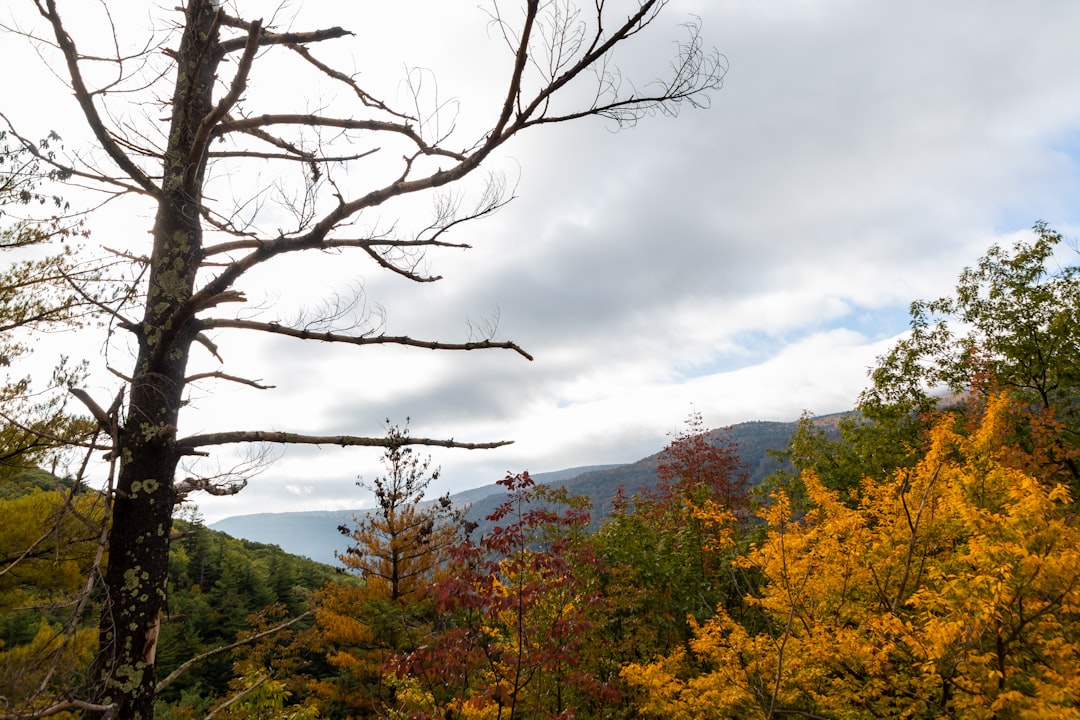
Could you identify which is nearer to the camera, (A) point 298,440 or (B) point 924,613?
(A) point 298,440

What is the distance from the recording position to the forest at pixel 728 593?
4863 mm

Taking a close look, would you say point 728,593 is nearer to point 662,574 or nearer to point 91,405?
point 662,574

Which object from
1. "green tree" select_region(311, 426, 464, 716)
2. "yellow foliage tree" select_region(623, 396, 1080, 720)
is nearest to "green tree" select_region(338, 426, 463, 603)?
"green tree" select_region(311, 426, 464, 716)

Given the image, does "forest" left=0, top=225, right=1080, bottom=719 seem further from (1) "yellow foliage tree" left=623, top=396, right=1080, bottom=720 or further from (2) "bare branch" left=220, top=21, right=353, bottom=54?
(2) "bare branch" left=220, top=21, right=353, bottom=54

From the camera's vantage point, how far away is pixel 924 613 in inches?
220

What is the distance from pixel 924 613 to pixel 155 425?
22.1 feet

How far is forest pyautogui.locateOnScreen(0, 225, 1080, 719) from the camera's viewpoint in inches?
191

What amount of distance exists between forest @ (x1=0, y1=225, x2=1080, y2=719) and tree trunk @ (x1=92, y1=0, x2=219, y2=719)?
115 millimetres

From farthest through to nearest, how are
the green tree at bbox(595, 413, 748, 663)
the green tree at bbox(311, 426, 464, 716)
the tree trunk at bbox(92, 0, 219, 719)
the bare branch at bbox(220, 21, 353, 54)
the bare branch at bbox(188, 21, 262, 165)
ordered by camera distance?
the green tree at bbox(311, 426, 464, 716) → the green tree at bbox(595, 413, 748, 663) → the bare branch at bbox(220, 21, 353, 54) → the tree trunk at bbox(92, 0, 219, 719) → the bare branch at bbox(188, 21, 262, 165)

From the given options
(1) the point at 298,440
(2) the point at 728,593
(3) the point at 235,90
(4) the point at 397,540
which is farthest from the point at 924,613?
(4) the point at 397,540

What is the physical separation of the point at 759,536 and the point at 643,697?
4.49 metres

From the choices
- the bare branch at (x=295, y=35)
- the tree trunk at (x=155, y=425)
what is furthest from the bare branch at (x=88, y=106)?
the bare branch at (x=295, y=35)

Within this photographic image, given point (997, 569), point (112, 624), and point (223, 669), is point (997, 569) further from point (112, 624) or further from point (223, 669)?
point (223, 669)

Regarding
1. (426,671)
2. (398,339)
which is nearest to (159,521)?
(398,339)
